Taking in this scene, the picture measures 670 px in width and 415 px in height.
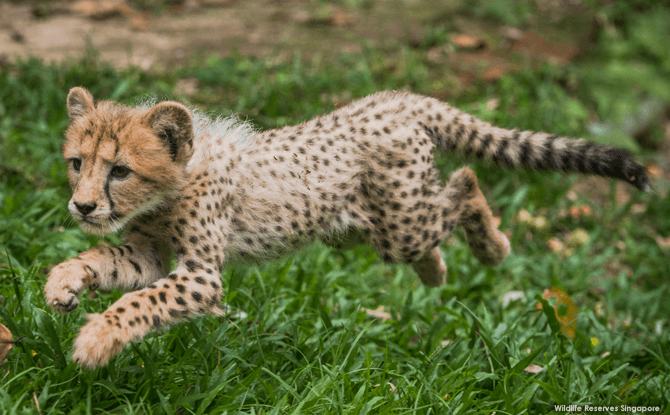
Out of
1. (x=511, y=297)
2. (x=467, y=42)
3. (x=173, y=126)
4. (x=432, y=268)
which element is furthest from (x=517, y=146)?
(x=467, y=42)

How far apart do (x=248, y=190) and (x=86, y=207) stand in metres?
0.90

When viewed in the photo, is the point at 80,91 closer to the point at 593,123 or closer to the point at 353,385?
the point at 353,385

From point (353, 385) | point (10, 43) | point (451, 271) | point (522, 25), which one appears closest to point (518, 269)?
point (451, 271)

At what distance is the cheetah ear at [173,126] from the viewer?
9.38 feet

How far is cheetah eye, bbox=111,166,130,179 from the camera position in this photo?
2.80 metres

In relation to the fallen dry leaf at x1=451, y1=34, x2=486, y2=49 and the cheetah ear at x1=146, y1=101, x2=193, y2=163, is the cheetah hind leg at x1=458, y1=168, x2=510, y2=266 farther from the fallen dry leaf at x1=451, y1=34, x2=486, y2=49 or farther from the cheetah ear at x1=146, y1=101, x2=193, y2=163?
the fallen dry leaf at x1=451, y1=34, x2=486, y2=49

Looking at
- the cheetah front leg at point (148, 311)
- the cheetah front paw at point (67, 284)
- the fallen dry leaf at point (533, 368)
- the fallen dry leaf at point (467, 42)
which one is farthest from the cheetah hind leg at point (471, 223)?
the fallen dry leaf at point (467, 42)

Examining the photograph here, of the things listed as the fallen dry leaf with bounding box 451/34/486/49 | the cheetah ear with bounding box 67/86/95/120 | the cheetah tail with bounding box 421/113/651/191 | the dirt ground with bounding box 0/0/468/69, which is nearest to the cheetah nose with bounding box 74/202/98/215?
the cheetah ear with bounding box 67/86/95/120

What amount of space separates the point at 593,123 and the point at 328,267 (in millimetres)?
4304

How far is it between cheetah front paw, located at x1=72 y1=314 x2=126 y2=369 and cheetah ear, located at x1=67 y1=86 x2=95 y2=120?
115 centimetres

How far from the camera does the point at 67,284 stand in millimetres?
2641

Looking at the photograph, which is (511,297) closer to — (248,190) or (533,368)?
(533,368)

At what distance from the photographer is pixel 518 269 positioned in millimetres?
5707

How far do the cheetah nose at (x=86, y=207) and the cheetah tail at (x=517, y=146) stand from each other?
2032 mm
